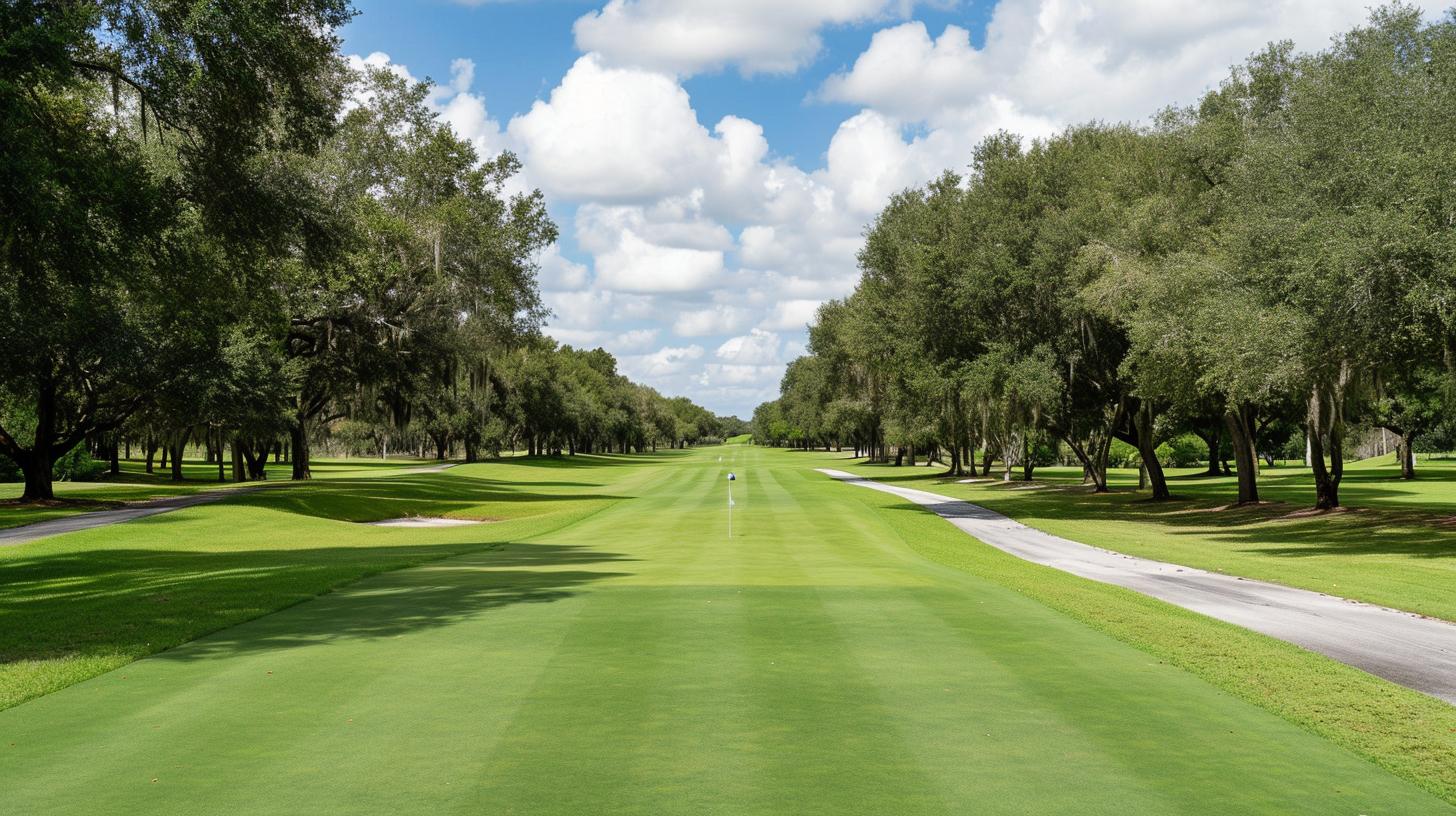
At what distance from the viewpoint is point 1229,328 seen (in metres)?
25.4

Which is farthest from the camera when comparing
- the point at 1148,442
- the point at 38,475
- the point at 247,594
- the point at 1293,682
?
the point at 1148,442

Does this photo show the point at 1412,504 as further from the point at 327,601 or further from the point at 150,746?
the point at 150,746

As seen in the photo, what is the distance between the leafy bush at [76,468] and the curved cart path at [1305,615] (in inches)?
2184

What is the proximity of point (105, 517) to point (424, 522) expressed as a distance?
33.2 ft

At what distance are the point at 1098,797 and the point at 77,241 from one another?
16860 mm

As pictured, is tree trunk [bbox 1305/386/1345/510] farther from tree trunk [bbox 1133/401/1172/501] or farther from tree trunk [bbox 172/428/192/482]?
tree trunk [bbox 172/428/192/482]

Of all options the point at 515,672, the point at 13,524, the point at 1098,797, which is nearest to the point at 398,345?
the point at 13,524

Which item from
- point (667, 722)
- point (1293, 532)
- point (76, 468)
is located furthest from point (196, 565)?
point (76, 468)

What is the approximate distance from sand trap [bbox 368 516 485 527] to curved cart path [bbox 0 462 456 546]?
6209 millimetres

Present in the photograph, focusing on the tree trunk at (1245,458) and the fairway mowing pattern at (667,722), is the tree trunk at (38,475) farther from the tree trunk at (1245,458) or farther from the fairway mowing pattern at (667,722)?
the tree trunk at (1245,458)

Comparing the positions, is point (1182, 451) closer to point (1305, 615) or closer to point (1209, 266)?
point (1209, 266)

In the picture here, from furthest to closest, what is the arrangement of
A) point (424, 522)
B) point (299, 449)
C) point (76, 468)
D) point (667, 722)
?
point (76, 468)
point (299, 449)
point (424, 522)
point (667, 722)

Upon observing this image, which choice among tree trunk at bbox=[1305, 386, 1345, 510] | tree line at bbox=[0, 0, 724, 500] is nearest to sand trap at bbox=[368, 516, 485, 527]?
tree line at bbox=[0, 0, 724, 500]

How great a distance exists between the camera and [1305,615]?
14.5 metres
